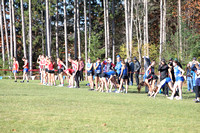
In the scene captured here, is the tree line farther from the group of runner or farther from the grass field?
the grass field

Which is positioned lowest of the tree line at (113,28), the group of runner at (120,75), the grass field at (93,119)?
the grass field at (93,119)

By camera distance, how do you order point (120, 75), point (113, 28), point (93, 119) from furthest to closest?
point (113, 28), point (120, 75), point (93, 119)

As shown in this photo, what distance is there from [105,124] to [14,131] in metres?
2.49

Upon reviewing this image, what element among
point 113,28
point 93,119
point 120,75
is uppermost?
point 113,28

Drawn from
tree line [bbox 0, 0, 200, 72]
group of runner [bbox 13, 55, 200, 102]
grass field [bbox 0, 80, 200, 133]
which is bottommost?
grass field [bbox 0, 80, 200, 133]

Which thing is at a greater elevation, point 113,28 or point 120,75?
point 113,28

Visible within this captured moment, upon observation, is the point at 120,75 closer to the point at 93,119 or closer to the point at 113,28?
the point at 93,119

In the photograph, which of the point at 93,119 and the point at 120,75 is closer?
the point at 93,119

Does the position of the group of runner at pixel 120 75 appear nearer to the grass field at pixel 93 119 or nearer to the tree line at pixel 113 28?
the grass field at pixel 93 119

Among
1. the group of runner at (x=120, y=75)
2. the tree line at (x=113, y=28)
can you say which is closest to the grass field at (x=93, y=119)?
the group of runner at (x=120, y=75)

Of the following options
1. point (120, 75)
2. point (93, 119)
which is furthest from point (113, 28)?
point (93, 119)

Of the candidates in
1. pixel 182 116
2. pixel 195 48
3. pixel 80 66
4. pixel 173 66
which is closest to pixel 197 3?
pixel 195 48

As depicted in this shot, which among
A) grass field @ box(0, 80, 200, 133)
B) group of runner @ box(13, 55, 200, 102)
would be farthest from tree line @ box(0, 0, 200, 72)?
grass field @ box(0, 80, 200, 133)

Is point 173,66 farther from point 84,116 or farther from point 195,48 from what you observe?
point 195,48
